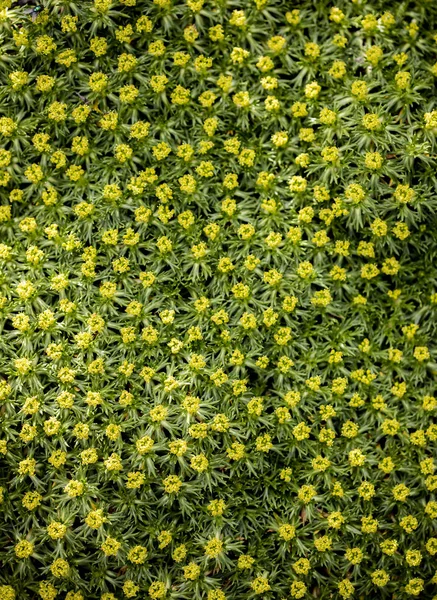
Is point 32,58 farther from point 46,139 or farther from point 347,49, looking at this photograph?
point 347,49

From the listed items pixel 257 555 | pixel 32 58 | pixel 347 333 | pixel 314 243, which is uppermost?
pixel 32 58

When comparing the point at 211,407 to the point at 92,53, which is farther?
the point at 92,53

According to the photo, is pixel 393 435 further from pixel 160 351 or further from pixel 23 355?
pixel 23 355

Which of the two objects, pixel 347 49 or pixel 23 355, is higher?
pixel 347 49

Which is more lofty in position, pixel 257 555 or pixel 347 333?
pixel 347 333

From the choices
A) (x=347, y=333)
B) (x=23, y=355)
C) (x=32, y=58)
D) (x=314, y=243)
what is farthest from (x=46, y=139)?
(x=347, y=333)

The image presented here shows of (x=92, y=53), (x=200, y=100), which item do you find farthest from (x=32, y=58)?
(x=200, y=100)
